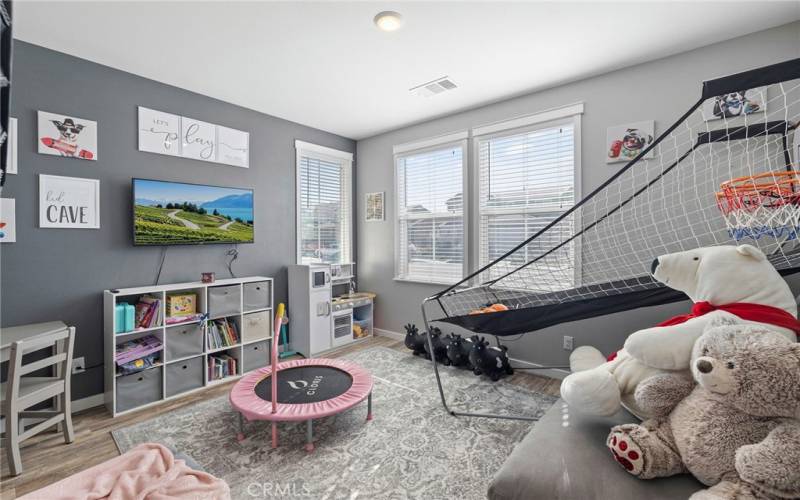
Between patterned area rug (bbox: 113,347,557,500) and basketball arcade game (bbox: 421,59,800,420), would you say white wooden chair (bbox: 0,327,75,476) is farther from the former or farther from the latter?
basketball arcade game (bbox: 421,59,800,420)

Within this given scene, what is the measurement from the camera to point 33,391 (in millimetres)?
2061

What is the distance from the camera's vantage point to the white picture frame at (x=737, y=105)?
7.64ft

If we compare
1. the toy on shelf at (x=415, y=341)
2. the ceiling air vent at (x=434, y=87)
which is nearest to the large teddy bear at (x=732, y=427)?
the toy on shelf at (x=415, y=341)

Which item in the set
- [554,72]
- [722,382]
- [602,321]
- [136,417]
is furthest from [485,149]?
[136,417]

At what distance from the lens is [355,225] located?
4.84 meters

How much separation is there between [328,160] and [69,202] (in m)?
2.59

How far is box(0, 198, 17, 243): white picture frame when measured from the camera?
235 cm

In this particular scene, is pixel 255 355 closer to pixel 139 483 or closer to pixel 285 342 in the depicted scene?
pixel 285 342

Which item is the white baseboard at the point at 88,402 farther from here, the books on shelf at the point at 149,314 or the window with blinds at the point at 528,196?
the window with blinds at the point at 528,196

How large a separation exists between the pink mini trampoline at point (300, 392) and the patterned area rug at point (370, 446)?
0.42 ft

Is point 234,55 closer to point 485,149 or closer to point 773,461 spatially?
point 485,149

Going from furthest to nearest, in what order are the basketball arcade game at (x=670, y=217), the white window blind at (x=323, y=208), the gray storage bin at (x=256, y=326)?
the white window blind at (x=323, y=208)
the gray storage bin at (x=256, y=326)
the basketball arcade game at (x=670, y=217)

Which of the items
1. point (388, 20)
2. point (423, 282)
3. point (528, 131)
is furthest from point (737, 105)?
point (423, 282)

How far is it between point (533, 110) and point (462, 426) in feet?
9.26
